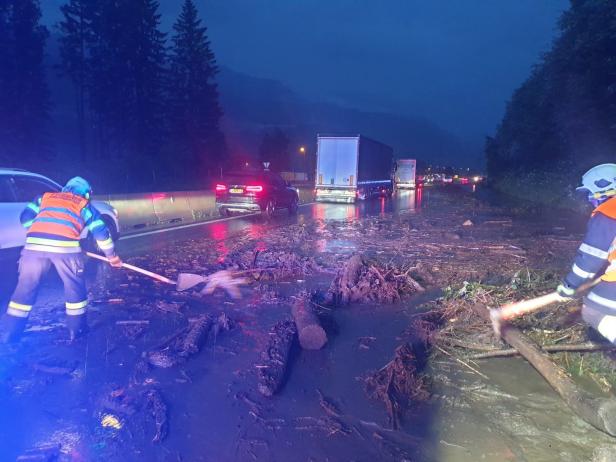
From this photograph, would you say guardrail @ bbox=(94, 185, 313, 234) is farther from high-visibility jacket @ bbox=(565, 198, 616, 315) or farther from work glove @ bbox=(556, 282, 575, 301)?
high-visibility jacket @ bbox=(565, 198, 616, 315)

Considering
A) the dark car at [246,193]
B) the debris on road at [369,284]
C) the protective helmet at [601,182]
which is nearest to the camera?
the protective helmet at [601,182]

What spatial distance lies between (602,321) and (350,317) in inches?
129

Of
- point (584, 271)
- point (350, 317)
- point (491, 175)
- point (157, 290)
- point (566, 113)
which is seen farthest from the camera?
point (491, 175)

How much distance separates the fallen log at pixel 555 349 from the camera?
14.7 ft

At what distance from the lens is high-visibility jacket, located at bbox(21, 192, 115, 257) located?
4.73 m

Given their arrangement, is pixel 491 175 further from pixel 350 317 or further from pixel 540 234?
pixel 350 317

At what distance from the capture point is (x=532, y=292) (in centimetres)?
613

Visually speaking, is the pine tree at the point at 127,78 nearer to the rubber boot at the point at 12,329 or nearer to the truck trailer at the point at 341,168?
the truck trailer at the point at 341,168

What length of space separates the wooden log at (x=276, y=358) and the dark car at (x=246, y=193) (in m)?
11.7

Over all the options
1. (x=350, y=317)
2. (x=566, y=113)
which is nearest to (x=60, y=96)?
(x=566, y=113)

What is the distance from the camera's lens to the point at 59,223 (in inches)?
187

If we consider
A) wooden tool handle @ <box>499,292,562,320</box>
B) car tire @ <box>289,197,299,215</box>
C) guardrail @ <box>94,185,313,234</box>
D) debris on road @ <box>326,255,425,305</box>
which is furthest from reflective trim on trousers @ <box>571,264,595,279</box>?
car tire @ <box>289,197,299,215</box>

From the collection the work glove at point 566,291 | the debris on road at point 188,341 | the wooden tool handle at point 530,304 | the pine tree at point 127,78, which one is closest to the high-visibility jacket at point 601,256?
the work glove at point 566,291

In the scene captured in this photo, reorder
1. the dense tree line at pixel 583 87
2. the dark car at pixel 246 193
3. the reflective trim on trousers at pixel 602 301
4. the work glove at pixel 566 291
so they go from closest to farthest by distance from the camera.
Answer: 1. the reflective trim on trousers at pixel 602 301
2. the work glove at pixel 566 291
3. the dark car at pixel 246 193
4. the dense tree line at pixel 583 87
